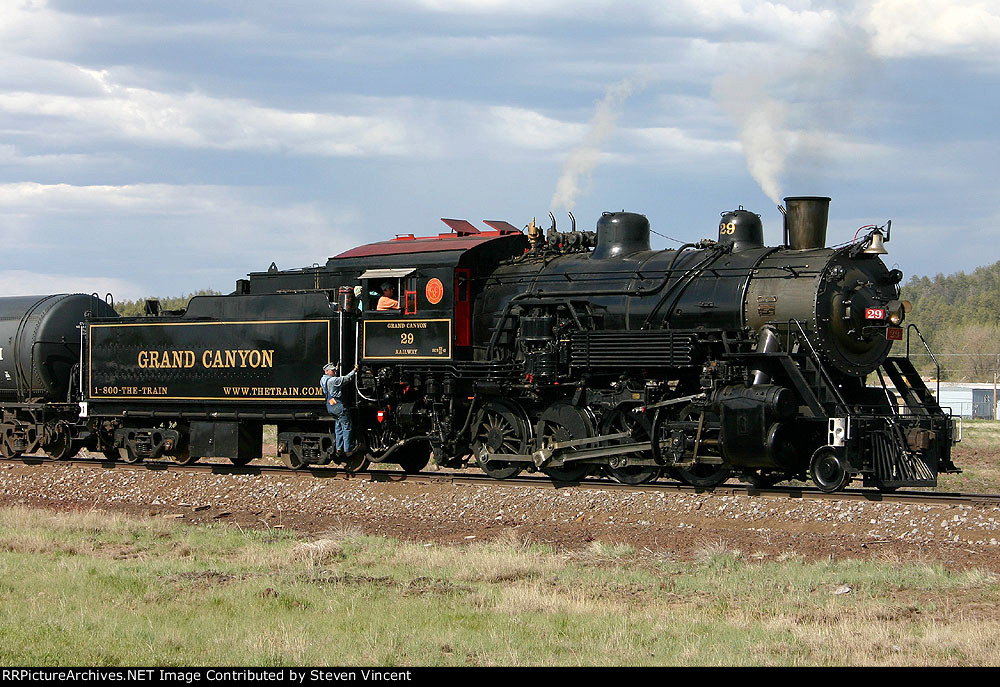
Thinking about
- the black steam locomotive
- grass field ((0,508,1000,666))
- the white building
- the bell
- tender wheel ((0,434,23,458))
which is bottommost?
the white building

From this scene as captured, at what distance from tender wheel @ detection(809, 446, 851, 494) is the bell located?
3052 mm

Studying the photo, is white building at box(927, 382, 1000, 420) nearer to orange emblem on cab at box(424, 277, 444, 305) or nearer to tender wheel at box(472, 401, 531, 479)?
tender wheel at box(472, 401, 531, 479)

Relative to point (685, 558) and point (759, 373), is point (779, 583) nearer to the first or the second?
point (685, 558)

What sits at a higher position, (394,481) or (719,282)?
(719,282)

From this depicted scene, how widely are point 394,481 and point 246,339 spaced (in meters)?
4.02

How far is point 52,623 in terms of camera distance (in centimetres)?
945

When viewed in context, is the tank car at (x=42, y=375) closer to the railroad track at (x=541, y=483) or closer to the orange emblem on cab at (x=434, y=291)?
the railroad track at (x=541, y=483)

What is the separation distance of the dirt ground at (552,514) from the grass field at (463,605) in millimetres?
700

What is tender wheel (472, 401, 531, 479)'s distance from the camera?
17547 mm

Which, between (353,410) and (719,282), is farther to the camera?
(353,410)

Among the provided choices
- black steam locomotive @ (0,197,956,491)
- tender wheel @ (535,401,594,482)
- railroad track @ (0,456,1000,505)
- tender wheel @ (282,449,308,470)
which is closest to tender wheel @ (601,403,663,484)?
black steam locomotive @ (0,197,956,491)

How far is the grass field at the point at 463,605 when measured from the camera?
847 centimetres

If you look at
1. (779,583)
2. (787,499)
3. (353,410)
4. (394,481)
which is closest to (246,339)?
(353,410)

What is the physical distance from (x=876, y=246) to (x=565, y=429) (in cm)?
516
